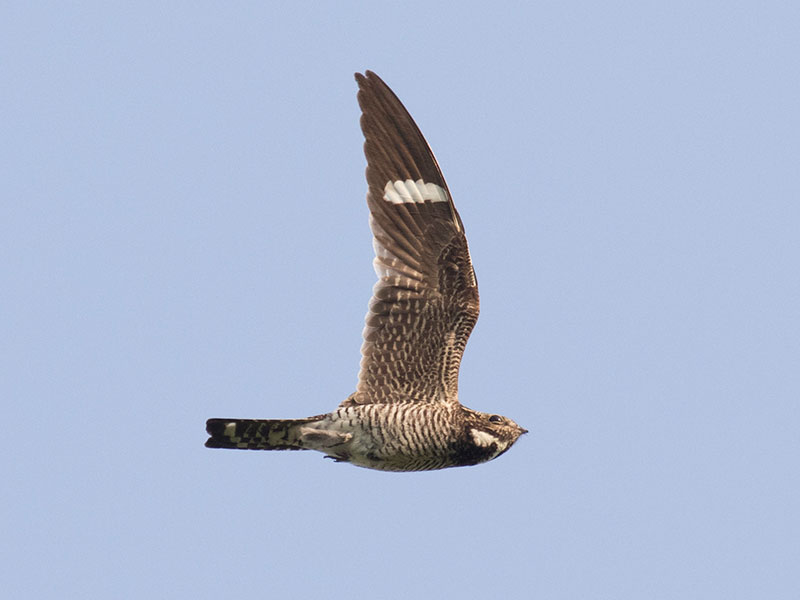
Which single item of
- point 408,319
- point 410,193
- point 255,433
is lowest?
point 255,433


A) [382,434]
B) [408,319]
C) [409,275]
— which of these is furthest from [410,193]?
[382,434]

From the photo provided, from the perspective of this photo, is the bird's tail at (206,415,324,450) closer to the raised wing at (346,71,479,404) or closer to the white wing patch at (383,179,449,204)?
the raised wing at (346,71,479,404)

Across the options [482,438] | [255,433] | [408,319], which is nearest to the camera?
[255,433]

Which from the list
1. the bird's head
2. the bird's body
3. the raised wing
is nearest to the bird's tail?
the bird's body

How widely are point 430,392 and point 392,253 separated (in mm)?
1108

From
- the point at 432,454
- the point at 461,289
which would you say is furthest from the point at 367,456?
the point at 461,289

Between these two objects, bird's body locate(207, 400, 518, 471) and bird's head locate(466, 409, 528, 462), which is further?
bird's head locate(466, 409, 528, 462)

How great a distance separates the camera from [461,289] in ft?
22.5

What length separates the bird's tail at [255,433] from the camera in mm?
6547

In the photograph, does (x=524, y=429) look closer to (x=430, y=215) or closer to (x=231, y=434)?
(x=430, y=215)

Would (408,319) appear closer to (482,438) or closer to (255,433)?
(482,438)

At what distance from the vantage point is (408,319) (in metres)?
6.85

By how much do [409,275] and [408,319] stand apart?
0.34 m

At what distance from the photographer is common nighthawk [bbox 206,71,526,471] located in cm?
671
